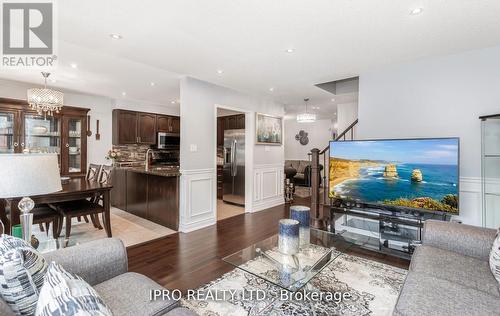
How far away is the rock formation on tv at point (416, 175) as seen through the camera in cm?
274

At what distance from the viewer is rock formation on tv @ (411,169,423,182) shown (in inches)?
108

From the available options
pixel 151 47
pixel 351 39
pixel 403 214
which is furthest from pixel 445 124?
pixel 151 47

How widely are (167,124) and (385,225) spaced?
562 centimetres

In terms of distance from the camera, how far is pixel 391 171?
293cm

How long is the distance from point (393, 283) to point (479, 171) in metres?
1.75

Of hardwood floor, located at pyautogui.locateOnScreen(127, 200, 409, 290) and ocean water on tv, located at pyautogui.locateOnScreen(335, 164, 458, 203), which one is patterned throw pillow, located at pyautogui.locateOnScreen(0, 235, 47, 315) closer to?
hardwood floor, located at pyautogui.locateOnScreen(127, 200, 409, 290)

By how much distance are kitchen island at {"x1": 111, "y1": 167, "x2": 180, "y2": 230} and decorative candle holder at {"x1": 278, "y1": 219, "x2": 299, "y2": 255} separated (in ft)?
7.76

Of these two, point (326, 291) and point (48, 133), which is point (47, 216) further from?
point (326, 291)

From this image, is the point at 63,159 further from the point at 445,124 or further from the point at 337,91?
the point at 445,124

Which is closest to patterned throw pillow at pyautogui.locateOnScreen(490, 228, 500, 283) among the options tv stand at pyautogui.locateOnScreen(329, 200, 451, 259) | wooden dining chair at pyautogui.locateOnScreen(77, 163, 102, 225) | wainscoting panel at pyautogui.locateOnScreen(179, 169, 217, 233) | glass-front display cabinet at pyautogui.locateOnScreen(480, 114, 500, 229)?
tv stand at pyautogui.locateOnScreen(329, 200, 451, 259)

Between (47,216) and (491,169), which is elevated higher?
(491,169)

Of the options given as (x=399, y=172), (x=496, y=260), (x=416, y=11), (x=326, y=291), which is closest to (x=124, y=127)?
(x=326, y=291)

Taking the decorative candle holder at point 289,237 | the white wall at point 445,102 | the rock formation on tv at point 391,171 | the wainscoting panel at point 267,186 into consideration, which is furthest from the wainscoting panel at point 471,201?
the wainscoting panel at point 267,186

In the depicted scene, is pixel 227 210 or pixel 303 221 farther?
pixel 227 210
